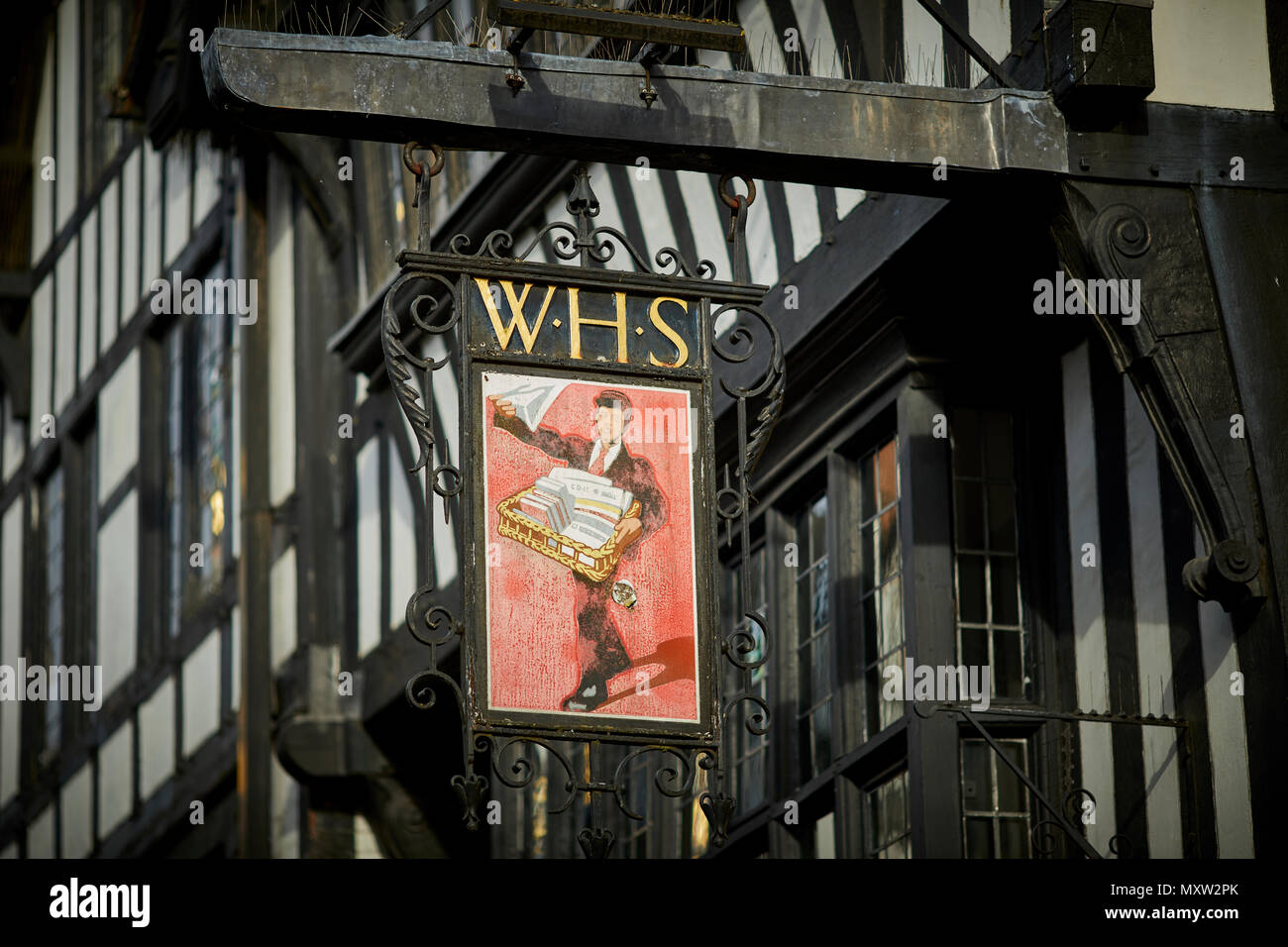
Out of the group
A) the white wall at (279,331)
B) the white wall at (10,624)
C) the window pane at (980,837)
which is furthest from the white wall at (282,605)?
the window pane at (980,837)

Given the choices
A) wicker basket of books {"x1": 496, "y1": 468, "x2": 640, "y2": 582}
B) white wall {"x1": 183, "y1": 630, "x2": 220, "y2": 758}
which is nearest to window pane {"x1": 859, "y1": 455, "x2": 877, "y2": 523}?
wicker basket of books {"x1": 496, "y1": 468, "x2": 640, "y2": 582}

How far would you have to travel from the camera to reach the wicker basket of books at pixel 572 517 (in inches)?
254

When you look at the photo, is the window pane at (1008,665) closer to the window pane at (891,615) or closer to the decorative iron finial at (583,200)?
the window pane at (891,615)

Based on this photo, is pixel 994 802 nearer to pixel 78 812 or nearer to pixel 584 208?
pixel 584 208

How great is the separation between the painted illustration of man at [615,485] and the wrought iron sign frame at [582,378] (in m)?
0.07

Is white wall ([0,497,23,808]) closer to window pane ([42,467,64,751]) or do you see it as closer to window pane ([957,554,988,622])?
window pane ([42,467,64,751])

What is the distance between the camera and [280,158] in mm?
13742

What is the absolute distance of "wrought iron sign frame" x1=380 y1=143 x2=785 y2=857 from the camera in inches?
248

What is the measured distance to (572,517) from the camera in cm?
650

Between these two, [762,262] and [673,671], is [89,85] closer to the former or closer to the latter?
[762,262]

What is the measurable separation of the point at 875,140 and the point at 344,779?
7.07 m

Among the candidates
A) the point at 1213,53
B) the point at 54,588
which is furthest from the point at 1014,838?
the point at 54,588

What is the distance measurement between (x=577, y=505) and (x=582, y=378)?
1.21 ft
